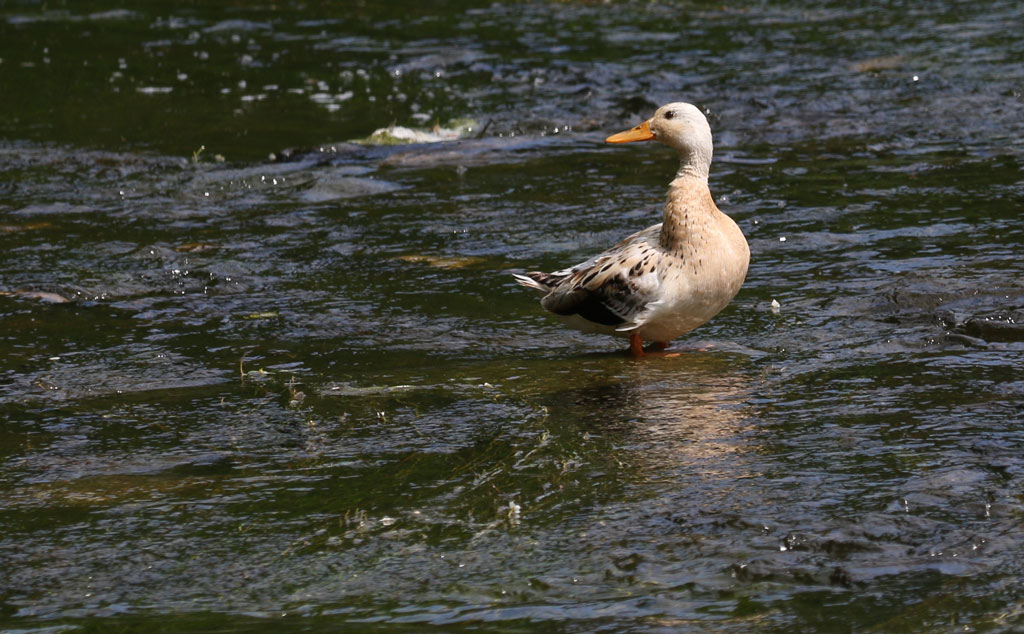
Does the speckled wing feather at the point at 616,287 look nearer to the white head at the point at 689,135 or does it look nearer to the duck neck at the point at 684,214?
the duck neck at the point at 684,214

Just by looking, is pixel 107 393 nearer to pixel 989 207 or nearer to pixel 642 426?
pixel 642 426

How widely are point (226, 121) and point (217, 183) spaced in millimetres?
3279

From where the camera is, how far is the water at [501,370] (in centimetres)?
457

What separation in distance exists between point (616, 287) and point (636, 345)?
40cm

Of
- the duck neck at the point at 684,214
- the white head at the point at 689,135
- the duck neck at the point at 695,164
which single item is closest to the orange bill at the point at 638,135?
the white head at the point at 689,135

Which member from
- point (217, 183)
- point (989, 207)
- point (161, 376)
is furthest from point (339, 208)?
point (989, 207)

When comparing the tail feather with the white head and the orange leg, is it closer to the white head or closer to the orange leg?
the orange leg

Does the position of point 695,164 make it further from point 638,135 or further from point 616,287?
point 616,287

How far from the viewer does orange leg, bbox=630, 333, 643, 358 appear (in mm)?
7363

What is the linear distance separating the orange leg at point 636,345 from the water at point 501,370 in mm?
59

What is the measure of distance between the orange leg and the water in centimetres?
6

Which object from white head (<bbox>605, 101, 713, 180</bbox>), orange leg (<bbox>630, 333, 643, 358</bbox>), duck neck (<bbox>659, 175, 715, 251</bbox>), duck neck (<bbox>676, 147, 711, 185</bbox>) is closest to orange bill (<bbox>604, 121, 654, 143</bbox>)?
white head (<bbox>605, 101, 713, 180</bbox>)

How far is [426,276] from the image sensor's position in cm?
933

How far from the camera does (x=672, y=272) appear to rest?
7043 millimetres
